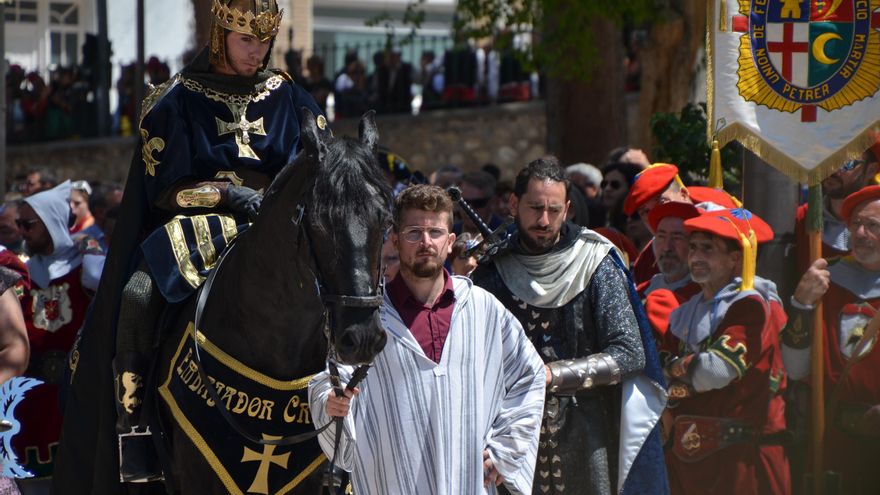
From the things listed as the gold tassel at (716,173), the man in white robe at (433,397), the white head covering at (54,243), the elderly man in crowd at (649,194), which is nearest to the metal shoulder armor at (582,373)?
the man in white robe at (433,397)

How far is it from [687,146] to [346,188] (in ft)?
17.6

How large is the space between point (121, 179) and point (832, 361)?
629 inches

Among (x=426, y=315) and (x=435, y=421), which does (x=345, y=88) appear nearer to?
(x=426, y=315)

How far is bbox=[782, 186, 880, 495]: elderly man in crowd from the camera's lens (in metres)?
7.53

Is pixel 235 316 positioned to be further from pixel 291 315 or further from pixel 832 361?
pixel 832 361

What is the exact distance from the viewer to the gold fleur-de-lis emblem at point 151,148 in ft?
21.2

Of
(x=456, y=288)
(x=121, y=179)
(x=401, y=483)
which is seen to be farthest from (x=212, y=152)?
(x=121, y=179)

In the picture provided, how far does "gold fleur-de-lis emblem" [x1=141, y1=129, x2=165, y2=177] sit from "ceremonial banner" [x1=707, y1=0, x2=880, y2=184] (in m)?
3.02

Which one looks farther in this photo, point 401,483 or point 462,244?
point 462,244

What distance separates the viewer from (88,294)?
966 cm

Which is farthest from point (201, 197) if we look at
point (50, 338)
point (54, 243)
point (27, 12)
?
point (27, 12)

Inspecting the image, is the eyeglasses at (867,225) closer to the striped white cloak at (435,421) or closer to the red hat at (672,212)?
the red hat at (672,212)

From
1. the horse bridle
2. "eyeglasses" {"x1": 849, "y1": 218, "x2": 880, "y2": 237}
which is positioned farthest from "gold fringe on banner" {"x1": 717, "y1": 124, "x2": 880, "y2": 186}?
the horse bridle

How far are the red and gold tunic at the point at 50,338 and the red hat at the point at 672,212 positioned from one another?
3671mm
